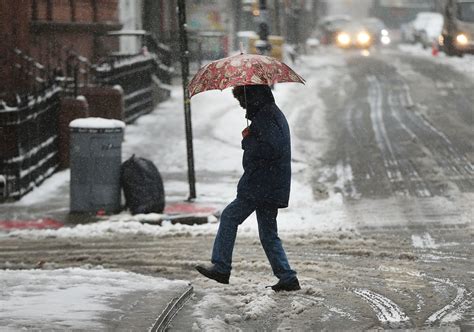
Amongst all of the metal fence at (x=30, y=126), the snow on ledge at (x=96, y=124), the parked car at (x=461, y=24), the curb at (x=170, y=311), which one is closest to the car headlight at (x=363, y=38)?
the parked car at (x=461, y=24)

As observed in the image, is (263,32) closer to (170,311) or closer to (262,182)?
(262,182)

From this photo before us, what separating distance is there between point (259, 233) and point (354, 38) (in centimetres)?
5386

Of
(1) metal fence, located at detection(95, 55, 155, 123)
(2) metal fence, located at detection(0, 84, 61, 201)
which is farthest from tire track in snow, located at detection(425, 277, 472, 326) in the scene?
(1) metal fence, located at detection(95, 55, 155, 123)

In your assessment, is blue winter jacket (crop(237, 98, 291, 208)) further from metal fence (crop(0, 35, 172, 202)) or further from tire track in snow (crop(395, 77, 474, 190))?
tire track in snow (crop(395, 77, 474, 190))

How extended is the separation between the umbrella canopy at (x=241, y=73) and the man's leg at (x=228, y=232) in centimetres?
97

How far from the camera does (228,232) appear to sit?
9070mm

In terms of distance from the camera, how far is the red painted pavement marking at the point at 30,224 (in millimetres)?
13141

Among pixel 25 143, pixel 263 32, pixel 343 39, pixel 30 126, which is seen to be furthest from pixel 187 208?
pixel 343 39

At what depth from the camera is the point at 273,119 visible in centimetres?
883

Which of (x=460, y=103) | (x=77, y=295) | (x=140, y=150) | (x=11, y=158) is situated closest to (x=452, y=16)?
(x=460, y=103)

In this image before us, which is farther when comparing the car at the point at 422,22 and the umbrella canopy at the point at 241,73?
the car at the point at 422,22

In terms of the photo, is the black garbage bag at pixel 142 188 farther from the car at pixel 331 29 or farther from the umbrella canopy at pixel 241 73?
the car at pixel 331 29

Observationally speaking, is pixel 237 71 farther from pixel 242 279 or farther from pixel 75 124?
pixel 75 124

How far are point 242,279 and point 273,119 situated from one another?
1.66m
